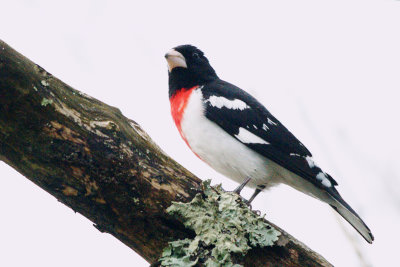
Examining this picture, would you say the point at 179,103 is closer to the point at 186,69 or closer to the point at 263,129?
the point at 186,69

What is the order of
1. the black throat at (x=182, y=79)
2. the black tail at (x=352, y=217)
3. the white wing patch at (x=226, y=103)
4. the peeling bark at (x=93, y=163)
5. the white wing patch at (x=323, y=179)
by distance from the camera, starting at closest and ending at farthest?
the peeling bark at (x=93, y=163)
the black tail at (x=352, y=217)
the white wing patch at (x=323, y=179)
the white wing patch at (x=226, y=103)
the black throat at (x=182, y=79)

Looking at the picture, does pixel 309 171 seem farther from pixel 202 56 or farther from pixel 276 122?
pixel 202 56

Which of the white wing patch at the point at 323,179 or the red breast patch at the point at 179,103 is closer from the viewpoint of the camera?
the white wing patch at the point at 323,179

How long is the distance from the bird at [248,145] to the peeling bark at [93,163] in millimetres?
951

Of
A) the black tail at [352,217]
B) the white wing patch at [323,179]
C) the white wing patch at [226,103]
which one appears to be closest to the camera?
the black tail at [352,217]

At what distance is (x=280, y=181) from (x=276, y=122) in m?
0.46

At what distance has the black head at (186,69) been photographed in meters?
3.68

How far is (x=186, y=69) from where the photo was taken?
12.2 ft

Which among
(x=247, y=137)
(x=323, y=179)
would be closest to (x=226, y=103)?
(x=247, y=137)

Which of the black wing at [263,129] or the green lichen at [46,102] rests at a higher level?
the black wing at [263,129]

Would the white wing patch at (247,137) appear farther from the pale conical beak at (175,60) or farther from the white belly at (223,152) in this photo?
the pale conical beak at (175,60)

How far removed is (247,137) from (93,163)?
144 cm

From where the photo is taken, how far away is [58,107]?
198 centimetres

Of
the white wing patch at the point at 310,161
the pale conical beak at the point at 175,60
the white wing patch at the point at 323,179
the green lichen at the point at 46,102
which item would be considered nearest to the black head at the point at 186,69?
the pale conical beak at the point at 175,60
